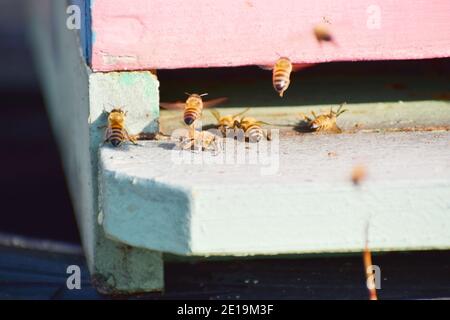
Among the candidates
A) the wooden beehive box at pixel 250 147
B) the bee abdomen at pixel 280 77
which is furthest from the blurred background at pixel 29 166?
the bee abdomen at pixel 280 77

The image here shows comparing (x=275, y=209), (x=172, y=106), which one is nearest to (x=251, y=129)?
(x=172, y=106)

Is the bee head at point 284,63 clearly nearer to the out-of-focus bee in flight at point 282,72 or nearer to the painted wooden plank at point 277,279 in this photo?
the out-of-focus bee in flight at point 282,72

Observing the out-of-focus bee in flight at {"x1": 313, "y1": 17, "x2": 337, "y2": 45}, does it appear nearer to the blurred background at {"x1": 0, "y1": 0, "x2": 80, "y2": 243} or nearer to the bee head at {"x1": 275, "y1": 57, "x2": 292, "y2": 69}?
the bee head at {"x1": 275, "y1": 57, "x2": 292, "y2": 69}

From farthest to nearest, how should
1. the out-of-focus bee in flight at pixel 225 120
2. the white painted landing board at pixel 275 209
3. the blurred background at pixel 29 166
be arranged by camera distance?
the blurred background at pixel 29 166, the out-of-focus bee in flight at pixel 225 120, the white painted landing board at pixel 275 209

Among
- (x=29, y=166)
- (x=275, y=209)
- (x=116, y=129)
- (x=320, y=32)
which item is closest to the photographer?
(x=275, y=209)

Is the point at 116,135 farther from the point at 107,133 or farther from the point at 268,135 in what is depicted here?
the point at 268,135

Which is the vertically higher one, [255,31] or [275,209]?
[255,31]

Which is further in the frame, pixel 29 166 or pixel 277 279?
pixel 29 166
